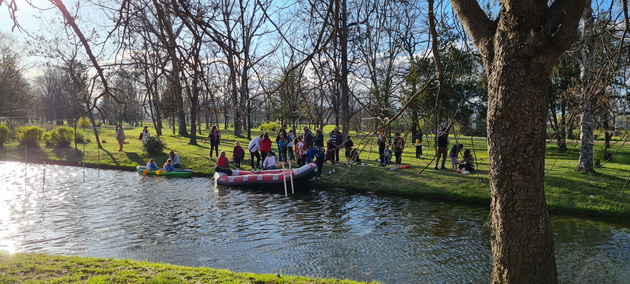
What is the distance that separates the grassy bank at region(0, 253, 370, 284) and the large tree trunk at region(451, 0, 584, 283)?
314 centimetres

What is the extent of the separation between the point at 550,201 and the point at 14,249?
12.8 meters

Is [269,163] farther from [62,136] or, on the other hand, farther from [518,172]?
[518,172]

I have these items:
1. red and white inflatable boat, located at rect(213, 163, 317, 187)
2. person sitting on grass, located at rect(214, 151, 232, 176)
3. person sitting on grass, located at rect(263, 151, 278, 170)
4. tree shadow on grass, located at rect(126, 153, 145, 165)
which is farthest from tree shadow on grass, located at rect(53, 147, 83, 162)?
person sitting on grass, located at rect(263, 151, 278, 170)

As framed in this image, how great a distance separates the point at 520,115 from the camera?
3.24 m

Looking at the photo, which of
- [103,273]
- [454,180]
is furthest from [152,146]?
[103,273]

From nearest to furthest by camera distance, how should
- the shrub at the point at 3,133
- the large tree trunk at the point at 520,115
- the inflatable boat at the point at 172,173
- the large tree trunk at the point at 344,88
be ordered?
the large tree trunk at the point at 520,115 → the large tree trunk at the point at 344,88 → the inflatable boat at the point at 172,173 → the shrub at the point at 3,133

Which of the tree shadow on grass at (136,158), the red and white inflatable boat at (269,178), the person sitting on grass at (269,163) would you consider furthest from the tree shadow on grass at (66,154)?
the person sitting on grass at (269,163)

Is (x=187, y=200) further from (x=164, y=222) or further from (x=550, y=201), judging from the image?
(x=550, y=201)

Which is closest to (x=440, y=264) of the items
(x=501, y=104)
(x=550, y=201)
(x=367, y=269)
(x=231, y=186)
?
(x=367, y=269)

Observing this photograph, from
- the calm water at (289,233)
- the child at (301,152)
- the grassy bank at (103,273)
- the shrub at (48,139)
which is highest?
the shrub at (48,139)

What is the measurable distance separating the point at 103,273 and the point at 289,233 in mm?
4464

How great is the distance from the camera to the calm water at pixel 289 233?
24.9 feet

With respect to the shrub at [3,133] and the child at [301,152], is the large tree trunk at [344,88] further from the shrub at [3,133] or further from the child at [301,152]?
the shrub at [3,133]

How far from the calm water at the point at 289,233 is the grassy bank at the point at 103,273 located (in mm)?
1286
